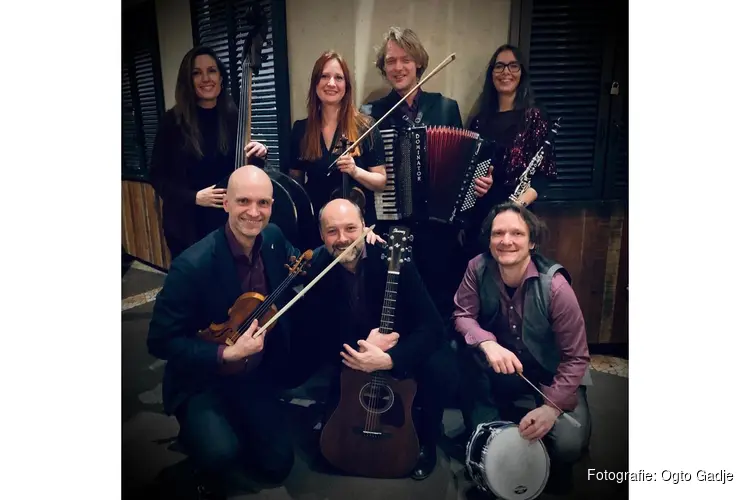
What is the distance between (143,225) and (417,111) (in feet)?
3.47

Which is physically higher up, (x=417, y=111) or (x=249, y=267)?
(x=417, y=111)

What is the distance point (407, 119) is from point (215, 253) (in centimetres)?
80

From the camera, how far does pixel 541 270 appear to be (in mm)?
1729

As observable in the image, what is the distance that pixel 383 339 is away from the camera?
5.62ft

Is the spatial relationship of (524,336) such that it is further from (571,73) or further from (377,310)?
(571,73)

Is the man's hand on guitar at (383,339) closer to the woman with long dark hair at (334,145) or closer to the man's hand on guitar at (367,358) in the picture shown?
the man's hand on guitar at (367,358)

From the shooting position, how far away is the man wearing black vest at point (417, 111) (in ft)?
5.43

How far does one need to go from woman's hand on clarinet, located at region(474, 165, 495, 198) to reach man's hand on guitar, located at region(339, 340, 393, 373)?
24.9 inches

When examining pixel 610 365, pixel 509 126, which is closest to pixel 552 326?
pixel 610 365

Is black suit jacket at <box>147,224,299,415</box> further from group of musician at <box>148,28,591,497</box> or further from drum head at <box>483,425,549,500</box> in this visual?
drum head at <box>483,425,549,500</box>

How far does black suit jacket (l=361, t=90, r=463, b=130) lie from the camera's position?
1.67 metres

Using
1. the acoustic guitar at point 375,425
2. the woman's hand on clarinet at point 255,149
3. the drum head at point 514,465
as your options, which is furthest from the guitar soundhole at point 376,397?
the woman's hand on clarinet at point 255,149

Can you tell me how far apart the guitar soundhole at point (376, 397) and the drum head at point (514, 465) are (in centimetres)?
37
